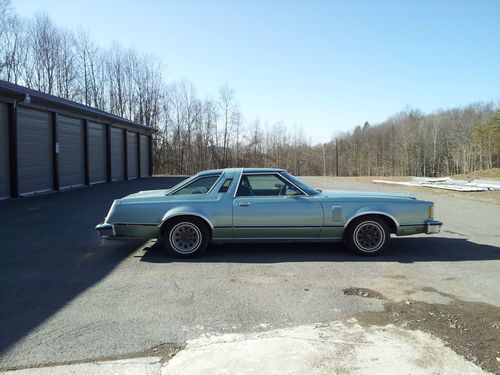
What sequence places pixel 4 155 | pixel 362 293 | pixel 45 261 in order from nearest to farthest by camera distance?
pixel 362 293 → pixel 45 261 → pixel 4 155

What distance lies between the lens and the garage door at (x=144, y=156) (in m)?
35.5

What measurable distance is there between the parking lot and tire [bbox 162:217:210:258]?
0.19 m

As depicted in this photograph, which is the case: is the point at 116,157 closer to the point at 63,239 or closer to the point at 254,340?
the point at 63,239

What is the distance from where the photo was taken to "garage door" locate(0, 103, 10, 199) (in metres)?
16.0

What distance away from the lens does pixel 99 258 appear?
6.90m

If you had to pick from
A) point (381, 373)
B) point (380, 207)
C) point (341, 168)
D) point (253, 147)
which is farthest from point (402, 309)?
point (341, 168)

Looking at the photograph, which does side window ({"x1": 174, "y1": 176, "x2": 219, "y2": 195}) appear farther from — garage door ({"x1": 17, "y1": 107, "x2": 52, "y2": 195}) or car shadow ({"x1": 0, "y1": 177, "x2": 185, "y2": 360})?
garage door ({"x1": 17, "y1": 107, "x2": 52, "y2": 195})

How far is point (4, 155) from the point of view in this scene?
636 inches

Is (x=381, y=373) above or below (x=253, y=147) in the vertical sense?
below

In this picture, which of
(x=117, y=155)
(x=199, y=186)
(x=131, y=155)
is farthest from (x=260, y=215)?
(x=131, y=155)

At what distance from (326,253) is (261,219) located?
127 centimetres

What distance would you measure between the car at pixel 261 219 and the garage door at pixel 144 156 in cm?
2946

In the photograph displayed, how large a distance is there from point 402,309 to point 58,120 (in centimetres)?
1958

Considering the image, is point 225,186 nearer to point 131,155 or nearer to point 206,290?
point 206,290
